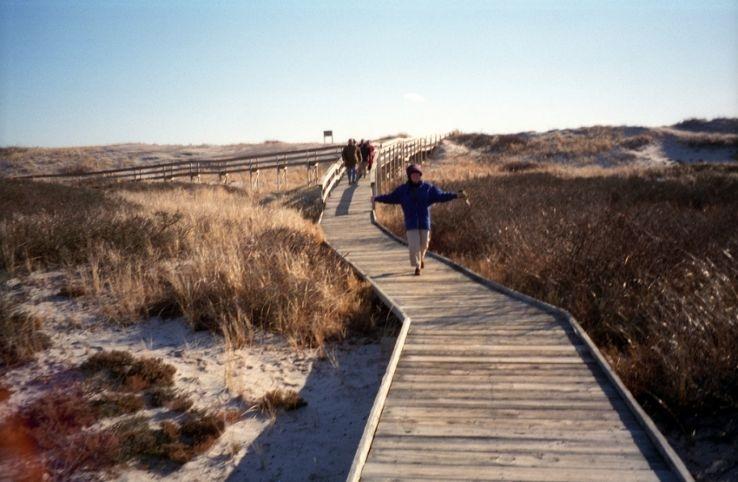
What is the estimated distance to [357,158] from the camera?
72.6 feet

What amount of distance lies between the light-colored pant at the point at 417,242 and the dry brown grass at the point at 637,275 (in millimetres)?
1277

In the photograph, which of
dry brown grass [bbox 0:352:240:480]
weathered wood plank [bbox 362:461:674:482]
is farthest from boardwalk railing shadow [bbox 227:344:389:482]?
weathered wood plank [bbox 362:461:674:482]

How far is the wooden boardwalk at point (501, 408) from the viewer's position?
381 cm

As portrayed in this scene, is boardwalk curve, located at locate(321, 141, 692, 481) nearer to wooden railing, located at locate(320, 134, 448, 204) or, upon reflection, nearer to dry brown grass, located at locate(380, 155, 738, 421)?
dry brown grass, located at locate(380, 155, 738, 421)

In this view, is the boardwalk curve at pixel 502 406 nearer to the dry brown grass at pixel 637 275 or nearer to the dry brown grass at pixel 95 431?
the dry brown grass at pixel 637 275

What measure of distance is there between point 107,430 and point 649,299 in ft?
21.7

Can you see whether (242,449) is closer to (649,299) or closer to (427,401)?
(427,401)

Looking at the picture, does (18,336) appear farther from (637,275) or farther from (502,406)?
(637,275)

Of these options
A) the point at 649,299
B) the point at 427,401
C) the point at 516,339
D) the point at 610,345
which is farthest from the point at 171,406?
the point at 649,299

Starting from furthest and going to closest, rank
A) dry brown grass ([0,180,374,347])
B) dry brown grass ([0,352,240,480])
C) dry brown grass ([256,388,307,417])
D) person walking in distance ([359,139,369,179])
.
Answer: person walking in distance ([359,139,369,179]), dry brown grass ([0,180,374,347]), dry brown grass ([256,388,307,417]), dry brown grass ([0,352,240,480])

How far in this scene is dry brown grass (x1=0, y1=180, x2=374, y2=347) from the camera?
7.70 m

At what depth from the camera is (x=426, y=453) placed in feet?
13.1

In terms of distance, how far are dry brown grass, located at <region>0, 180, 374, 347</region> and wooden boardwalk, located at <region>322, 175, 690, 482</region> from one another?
1446 millimetres

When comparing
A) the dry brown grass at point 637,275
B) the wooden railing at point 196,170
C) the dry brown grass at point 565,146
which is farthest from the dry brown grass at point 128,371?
the dry brown grass at point 565,146
